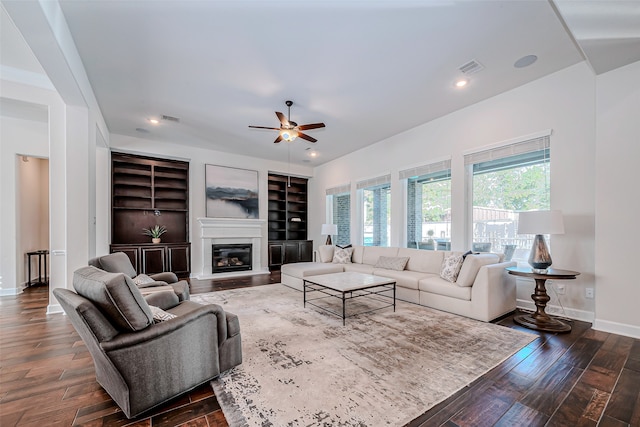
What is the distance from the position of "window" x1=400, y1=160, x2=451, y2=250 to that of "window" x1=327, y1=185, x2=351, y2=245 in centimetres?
200

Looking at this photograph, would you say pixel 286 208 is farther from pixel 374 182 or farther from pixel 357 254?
pixel 357 254

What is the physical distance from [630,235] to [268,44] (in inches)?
172

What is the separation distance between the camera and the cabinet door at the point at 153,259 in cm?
587

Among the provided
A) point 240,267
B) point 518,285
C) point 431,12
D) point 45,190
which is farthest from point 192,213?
point 518,285

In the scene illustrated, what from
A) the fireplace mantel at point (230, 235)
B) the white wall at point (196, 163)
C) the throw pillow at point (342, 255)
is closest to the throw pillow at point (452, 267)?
the throw pillow at point (342, 255)

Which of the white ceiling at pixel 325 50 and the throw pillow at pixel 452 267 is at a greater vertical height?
the white ceiling at pixel 325 50

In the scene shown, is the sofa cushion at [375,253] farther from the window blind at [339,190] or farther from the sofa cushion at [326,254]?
the window blind at [339,190]

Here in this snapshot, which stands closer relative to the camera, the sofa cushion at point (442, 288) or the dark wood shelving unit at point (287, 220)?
the sofa cushion at point (442, 288)

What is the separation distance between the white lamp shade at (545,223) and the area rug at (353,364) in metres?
1.17

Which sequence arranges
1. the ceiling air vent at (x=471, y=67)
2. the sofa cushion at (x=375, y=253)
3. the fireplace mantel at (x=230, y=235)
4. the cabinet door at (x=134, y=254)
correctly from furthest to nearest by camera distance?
1. the fireplace mantel at (x=230, y=235)
2. the cabinet door at (x=134, y=254)
3. the sofa cushion at (x=375, y=253)
4. the ceiling air vent at (x=471, y=67)

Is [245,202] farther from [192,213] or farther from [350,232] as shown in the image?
[350,232]

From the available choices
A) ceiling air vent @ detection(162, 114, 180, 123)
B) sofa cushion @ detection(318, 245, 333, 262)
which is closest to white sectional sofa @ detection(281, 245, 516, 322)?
sofa cushion @ detection(318, 245, 333, 262)

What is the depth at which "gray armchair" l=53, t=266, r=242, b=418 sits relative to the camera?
1.56 meters

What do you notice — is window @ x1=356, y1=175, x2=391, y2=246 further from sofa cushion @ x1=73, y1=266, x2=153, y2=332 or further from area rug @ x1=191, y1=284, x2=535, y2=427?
sofa cushion @ x1=73, y1=266, x2=153, y2=332
